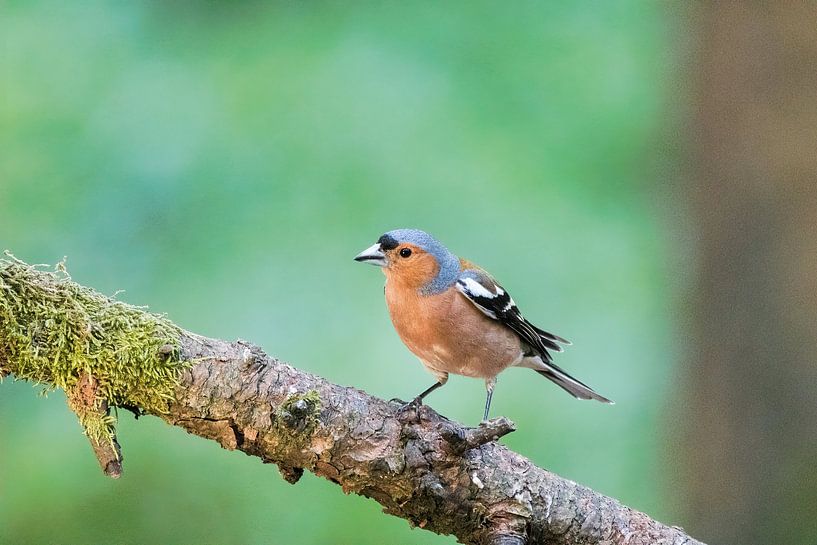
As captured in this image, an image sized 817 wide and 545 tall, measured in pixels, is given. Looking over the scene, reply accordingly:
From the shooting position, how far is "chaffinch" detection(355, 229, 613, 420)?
13.0 feet

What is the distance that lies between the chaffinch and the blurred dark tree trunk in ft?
5.34

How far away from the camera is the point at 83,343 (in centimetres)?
257

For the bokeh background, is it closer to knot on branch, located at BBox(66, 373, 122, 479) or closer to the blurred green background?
the blurred green background

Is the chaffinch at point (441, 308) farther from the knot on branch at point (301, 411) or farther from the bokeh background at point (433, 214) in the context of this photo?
the bokeh background at point (433, 214)

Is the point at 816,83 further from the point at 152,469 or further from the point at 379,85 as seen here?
the point at 152,469

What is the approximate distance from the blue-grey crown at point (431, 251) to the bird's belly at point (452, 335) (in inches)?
2.7

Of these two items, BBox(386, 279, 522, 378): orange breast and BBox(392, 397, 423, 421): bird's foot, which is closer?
BBox(392, 397, 423, 421): bird's foot

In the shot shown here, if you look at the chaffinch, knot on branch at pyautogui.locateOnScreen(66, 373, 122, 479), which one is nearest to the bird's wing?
the chaffinch

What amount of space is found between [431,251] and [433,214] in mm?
2983

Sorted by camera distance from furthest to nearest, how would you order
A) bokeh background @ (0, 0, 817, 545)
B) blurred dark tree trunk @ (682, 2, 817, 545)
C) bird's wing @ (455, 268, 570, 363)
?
bokeh background @ (0, 0, 817, 545)
blurred dark tree trunk @ (682, 2, 817, 545)
bird's wing @ (455, 268, 570, 363)

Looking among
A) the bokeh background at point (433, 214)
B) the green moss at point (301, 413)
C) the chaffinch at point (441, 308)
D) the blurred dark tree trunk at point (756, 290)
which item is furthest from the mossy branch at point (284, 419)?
the bokeh background at point (433, 214)

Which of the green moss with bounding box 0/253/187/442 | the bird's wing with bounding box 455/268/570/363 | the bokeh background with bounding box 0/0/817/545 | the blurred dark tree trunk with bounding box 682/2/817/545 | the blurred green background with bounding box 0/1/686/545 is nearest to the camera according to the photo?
the green moss with bounding box 0/253/187/442

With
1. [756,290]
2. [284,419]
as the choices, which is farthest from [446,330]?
[756,290]

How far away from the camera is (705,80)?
534cm
